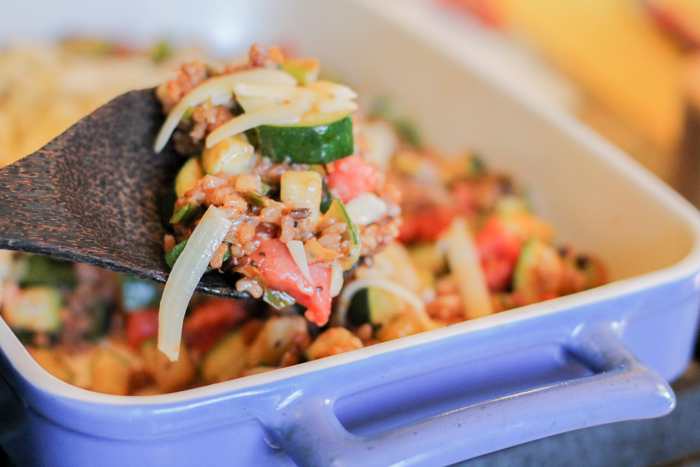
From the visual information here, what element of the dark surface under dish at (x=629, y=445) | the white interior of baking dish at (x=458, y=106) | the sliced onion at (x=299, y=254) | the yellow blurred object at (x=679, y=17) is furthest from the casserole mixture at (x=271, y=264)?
the yellow blurred object at (x=679, y=17)

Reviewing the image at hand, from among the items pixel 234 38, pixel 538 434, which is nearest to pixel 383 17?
pixel 234 38

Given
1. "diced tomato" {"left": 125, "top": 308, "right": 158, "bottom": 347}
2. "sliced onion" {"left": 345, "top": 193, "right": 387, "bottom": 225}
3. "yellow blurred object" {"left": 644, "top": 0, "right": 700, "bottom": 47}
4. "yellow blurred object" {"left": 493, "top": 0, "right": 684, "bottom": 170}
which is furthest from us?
"yellow blurred object" {"left": 644, "top": 0, "right": 700, "bottom": 47}

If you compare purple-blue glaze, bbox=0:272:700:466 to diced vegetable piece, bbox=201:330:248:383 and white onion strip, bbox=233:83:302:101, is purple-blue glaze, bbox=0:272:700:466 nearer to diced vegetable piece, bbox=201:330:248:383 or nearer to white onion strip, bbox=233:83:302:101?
diced vegetable piece, bbox=201:330:248:383

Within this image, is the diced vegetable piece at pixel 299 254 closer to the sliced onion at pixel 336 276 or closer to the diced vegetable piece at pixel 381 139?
the sliced onion at pixel 336 276

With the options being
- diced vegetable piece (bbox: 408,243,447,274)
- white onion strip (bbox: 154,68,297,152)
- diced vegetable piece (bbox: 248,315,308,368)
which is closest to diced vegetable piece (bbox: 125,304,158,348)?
diced vegetable piece (bbox: 248,315,308,368)

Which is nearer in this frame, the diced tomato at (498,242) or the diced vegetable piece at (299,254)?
the diced vegetable piece at (299,254)

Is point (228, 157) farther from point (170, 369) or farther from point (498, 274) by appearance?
point (498, 274)
